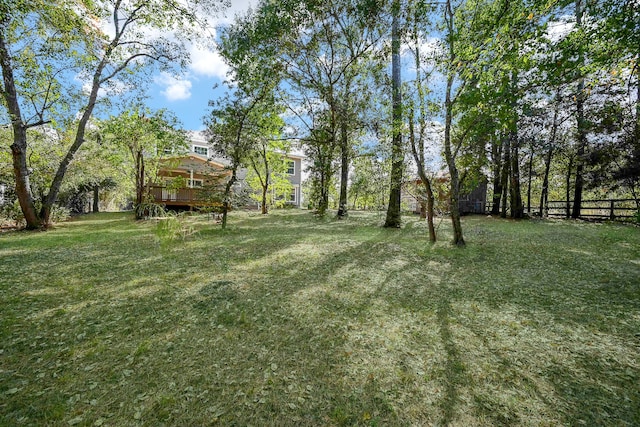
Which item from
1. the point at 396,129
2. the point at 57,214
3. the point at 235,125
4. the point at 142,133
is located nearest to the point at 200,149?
the point at 142,133

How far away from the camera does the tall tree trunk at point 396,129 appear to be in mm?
7776

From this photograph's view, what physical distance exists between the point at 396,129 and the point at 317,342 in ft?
20.6

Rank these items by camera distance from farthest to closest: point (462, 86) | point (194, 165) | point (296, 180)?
1. point (296, 180)
2. point (194, 165)
3. point (462, 86)

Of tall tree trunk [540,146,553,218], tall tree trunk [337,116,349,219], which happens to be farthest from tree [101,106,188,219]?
tall tree trunk [540,146,553,218]

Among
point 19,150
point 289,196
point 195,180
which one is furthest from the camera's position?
point 289,196

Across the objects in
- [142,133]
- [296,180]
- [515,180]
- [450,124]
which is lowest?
[515,180]

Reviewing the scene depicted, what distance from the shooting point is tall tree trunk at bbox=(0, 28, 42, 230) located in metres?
8.15

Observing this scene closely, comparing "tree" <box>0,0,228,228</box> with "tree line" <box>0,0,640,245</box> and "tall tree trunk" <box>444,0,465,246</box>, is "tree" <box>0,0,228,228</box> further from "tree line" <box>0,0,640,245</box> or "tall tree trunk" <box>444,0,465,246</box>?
"tall tree trunk" <box>444,0,465,246</box>

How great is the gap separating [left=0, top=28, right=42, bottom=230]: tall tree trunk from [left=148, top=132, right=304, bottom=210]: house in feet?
14.9

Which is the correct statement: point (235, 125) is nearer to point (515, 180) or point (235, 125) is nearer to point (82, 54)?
point (82, 54)

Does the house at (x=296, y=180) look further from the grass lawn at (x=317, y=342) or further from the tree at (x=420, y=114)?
the grass lawn at (x=317, y=342)

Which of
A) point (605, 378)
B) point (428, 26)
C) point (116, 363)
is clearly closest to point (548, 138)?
point (428, 26)

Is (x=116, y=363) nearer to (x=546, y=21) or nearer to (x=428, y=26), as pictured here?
(x=546, y=21)

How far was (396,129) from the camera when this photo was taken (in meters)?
7.51
